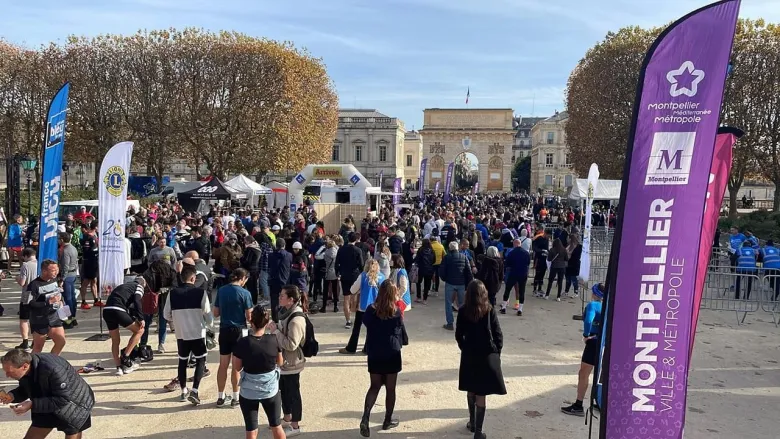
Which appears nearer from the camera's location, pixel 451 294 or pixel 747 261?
pixel 451 294

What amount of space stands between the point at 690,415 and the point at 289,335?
454cm

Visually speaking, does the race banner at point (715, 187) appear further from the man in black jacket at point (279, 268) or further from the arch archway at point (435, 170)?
the arch archway at point (435, 170)

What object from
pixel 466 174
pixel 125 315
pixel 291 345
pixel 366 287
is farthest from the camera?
pixel 466 174

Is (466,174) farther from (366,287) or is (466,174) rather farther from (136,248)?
(366,287)

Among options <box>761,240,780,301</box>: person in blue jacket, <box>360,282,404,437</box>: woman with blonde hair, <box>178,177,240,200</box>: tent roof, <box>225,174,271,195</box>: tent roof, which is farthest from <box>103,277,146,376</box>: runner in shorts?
<box>225,174,271,195</box>: tent roof

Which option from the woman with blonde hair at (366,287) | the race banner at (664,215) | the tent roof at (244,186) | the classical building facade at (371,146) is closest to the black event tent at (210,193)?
the tent roof at (244,186)

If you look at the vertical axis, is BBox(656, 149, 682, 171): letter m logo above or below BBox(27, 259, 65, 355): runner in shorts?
above

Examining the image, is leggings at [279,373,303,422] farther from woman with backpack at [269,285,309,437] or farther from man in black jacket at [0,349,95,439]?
man in black jacket at [0,349,95,439]

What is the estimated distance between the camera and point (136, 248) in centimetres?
1134

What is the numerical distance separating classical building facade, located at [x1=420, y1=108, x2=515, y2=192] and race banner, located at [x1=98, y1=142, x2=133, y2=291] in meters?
62.6

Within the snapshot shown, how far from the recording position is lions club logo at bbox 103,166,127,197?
8.68 metres

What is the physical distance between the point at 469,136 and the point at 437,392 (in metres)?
66.6

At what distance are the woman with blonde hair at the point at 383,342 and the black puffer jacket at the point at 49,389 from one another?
2510 mm

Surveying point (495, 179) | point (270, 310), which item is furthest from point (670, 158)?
point (495, 179)
